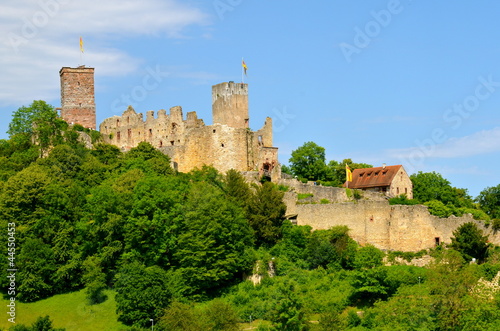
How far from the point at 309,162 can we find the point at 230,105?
691 cm

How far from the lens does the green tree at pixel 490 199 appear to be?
64488mm

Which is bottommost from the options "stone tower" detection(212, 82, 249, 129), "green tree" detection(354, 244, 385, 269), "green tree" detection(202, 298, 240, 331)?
"green tree" detection(202, 298, 240, 331)

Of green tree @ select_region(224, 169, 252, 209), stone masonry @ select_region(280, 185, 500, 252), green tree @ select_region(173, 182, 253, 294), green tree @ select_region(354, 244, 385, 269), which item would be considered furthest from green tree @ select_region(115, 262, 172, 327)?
stone masonry @ select_region(280, 185, 500, 252)

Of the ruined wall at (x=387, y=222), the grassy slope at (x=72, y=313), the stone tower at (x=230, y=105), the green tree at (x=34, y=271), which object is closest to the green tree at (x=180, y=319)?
the grassy slope at (x=72, y=313)

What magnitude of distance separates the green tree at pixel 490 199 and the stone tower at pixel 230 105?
48.2ft

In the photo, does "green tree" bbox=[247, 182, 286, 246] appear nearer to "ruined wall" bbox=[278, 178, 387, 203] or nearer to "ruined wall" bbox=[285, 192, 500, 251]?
"ruined wall" bbox=[285, 192, 500, 251]

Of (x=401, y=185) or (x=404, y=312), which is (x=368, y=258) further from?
(x=401, y=185)

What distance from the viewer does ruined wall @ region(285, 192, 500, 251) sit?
52688 millimetres

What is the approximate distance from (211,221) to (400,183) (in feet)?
45.4

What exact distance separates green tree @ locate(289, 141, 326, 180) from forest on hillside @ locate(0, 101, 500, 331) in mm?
8009


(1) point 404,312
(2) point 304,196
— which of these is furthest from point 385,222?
(1) point 404,312

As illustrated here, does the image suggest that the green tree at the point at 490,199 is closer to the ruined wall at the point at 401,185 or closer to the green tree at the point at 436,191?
the green tree at the point at 436,191

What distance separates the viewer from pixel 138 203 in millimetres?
52781

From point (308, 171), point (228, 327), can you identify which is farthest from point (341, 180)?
point (228, 327)
